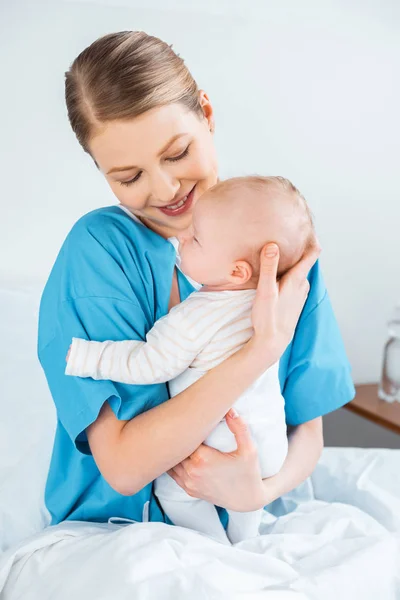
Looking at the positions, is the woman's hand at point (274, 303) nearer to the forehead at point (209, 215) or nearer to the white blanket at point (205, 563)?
the forehead at point (209, 215)

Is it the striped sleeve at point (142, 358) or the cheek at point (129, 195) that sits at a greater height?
the cheek at point (129, 195)

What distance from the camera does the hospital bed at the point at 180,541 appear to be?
2.86ft

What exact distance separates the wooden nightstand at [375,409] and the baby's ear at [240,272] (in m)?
1.17

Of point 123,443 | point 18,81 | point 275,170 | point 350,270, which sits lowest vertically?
point 350,270

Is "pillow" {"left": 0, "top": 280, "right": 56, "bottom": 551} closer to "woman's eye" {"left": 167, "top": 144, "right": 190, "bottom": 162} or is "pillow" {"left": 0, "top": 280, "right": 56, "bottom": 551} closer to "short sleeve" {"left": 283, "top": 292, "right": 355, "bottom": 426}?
"short sleeve" {"left": 283, "top": 292, "right": 355, "bottom": 426}

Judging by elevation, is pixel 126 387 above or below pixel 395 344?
above

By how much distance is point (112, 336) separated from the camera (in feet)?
3.28

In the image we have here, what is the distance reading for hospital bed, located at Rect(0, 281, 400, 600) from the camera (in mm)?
872

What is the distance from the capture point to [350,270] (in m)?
2.26

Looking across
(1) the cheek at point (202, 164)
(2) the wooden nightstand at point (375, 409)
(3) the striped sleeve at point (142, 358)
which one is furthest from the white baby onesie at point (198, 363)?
(2) the wooden nightstand at point (375, 409)

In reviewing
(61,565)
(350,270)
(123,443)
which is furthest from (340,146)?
(61,565)

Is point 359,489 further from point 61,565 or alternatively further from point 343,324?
point 343,324

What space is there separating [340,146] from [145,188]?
125cm

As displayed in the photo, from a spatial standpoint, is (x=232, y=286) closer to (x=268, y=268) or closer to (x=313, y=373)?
(x=268, y=268)
